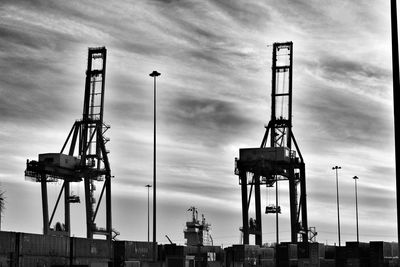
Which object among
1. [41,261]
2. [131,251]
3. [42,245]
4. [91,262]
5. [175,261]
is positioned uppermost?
Answer: [42,245]

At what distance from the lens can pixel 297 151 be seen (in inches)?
3873

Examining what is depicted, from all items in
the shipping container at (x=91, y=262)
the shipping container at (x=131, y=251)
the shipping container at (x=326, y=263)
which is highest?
the shipping container at (x=131, y=251)

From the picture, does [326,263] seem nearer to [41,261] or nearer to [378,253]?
[378,253]

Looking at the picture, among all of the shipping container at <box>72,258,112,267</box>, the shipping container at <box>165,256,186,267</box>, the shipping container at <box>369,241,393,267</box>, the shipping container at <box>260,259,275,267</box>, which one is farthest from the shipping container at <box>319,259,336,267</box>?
the shipping container at <box>72,258,112,267</box>

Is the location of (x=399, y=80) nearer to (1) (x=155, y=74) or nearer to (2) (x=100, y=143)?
(1) (x=155, y=74)

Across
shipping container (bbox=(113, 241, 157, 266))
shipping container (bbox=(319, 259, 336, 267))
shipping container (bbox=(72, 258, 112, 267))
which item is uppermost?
shipping container (bbox=(113, 241, 157, 266))

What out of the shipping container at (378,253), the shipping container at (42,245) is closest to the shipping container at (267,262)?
the shipping container at (378,253)

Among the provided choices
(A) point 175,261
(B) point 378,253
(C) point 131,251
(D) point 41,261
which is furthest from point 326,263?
(D) point 41,261

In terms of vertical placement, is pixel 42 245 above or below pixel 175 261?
above

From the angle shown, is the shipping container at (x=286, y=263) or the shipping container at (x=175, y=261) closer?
the shipping container at (x=175, y=261)

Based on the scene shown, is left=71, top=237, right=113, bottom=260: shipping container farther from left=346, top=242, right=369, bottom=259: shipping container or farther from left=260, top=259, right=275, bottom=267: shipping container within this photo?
left=346, top=242, right=369, bottom=259: shipping container

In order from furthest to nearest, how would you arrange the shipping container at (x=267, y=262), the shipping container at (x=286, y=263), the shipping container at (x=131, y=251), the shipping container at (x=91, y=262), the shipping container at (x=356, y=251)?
the shipping container at (x=356, y=251) < the shipping container at (x=286, y=263) < the shipping container at (x=267, y=262) < the shipping container at (x=131, y=251) < the shipping container at (x=91, y=262)

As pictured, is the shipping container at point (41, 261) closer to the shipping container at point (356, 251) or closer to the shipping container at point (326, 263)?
the shipping container at point (326, 263)

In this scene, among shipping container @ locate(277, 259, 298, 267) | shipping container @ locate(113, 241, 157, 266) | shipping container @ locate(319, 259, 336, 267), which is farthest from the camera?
shipping container @ locate(319, 259, 336, 267)
